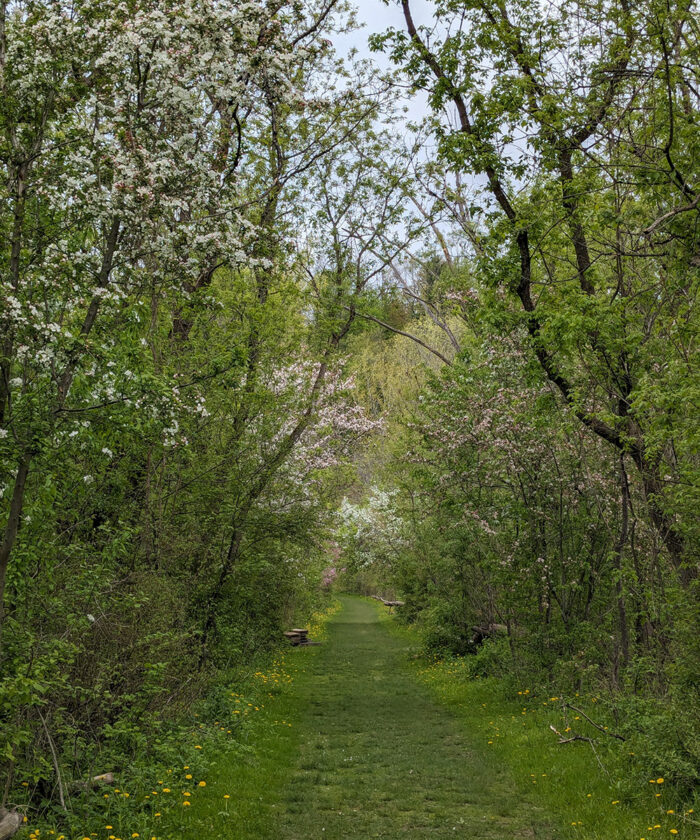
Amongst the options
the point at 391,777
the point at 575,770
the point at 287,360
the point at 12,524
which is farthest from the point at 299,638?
the point at 12,524

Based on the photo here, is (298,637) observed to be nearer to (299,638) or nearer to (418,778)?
(299,638)

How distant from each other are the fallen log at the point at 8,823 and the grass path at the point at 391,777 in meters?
2.27

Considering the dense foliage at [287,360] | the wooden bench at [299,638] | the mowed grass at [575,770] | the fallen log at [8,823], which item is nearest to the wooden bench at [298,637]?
the wooden bench at [299,638]

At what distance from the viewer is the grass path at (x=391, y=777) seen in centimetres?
669

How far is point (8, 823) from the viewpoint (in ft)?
15.4

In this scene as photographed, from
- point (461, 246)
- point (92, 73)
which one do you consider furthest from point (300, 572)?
point (92, 73)

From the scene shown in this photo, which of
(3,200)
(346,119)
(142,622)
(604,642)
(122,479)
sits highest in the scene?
(346,119)

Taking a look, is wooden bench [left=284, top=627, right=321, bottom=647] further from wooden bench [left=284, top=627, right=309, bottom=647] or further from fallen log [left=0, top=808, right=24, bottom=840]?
fallen log [left=0, top=808, right=24, bottom=840]

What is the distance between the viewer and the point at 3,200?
5246 millimetres

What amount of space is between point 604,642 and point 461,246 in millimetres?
9852

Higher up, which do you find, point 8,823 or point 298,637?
point 8,823

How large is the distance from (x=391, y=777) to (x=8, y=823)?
196 inches

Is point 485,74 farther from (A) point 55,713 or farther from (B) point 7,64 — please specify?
(A) point 55,713

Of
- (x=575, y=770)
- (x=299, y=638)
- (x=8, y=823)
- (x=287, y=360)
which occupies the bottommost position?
(x=299, y=638)
